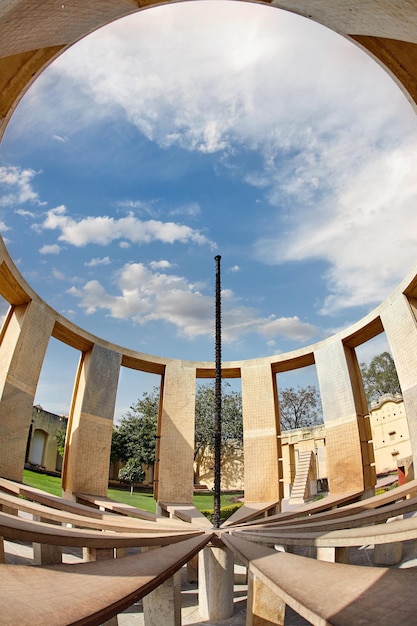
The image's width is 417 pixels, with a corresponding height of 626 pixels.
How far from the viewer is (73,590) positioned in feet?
8.91

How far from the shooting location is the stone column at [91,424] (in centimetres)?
1084

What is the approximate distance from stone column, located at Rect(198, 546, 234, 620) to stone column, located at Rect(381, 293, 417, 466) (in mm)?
4474

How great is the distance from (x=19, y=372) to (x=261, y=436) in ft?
22.0

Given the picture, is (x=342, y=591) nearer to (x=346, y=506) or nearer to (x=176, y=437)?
(x=346, y=506)

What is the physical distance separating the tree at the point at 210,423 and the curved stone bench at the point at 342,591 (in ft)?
79.3

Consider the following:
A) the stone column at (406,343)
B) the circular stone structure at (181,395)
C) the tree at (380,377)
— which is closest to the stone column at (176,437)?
the circular stone structure at (181,395)

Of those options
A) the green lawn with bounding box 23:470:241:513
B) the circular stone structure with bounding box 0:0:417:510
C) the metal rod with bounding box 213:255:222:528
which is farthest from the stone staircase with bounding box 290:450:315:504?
the metal rod with bounding box 213:255:222:528

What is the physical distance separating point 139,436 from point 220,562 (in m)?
19.7

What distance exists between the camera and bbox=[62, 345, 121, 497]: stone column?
10844 millimetres

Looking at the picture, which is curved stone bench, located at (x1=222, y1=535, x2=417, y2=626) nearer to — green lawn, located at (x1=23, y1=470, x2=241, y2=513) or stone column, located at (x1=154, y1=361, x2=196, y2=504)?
stone column, located at (x1=154, y1=361, x2=196, y2=504)

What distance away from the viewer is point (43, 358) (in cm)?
1035

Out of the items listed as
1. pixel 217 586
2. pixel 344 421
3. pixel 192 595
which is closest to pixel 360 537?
pixel 217 586

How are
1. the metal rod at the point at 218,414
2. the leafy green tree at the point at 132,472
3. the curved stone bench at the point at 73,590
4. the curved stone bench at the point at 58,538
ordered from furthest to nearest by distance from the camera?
the leafy green tree at the point at 132,472, the metal rod at the point at 218,414, the curved stone bench at the point at 58,538, the curved stone bench at the point at 73,590

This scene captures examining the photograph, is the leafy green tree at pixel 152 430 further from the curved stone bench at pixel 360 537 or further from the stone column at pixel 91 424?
the curved stone bench at pixel 360 537
